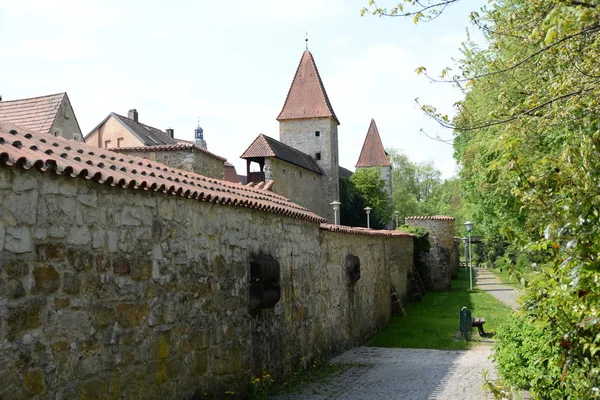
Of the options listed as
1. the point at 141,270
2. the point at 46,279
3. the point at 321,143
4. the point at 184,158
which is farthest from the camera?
the point at 321,143

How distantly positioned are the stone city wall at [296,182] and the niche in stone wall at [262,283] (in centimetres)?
2946

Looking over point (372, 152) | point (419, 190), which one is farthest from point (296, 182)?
point (419, 190)

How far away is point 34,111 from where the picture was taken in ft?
75.8

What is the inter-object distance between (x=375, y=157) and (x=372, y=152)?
793 millimetres

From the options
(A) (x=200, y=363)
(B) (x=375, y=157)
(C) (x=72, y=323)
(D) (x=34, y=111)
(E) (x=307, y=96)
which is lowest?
(A) (x=200, y=363)

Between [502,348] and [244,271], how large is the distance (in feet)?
9.72

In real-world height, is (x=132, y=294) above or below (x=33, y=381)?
above

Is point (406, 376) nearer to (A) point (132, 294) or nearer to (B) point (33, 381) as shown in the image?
(A) point (132, 294)

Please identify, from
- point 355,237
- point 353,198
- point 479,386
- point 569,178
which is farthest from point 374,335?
point 353,198

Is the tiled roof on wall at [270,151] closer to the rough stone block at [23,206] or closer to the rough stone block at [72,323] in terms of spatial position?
the rough stone block at [72,323]

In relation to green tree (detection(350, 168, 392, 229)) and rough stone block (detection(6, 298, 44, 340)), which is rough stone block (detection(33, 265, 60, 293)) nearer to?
rough stone block (detection(6, 298, 44, 340))

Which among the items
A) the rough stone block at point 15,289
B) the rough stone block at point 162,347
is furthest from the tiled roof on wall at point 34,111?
the rough stone block at point 15,289

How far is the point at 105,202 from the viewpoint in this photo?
5016mm

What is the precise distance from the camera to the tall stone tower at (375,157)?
67000mm
